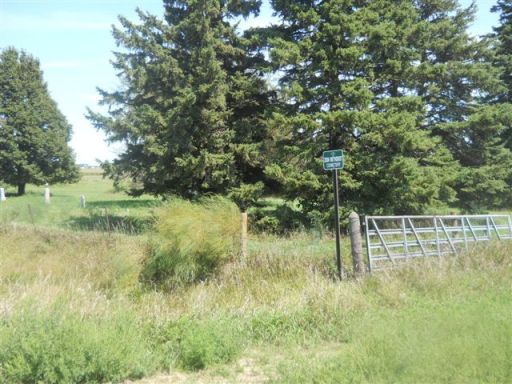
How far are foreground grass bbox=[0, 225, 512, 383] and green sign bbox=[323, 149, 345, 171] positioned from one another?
2.28 metres

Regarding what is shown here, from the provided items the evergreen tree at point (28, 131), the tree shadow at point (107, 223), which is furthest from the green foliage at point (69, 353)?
the evergreen tree at point (28, 131)

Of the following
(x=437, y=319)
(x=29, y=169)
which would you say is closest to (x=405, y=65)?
(x=437, y=319)

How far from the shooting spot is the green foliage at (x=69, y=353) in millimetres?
5211

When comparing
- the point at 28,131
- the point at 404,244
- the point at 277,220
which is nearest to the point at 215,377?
the point at 404,244

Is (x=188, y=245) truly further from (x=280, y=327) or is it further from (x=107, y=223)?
(x=107, y=223)

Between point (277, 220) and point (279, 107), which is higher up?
point (279, 107)

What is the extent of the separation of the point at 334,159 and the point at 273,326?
4.39 meters

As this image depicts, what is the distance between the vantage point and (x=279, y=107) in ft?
64.1

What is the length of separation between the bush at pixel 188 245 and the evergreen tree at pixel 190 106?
7440 mm

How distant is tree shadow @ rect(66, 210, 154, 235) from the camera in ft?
48.4

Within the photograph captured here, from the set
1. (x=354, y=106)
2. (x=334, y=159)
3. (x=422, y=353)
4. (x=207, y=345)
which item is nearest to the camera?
(x=422, y=353)

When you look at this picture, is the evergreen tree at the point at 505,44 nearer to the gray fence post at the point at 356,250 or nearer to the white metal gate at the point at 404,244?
the white metal gate at the point at 404,244

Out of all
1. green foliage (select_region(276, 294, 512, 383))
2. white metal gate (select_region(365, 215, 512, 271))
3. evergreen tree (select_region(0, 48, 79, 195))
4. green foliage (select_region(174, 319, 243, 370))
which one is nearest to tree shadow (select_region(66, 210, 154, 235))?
white metal gate (select_region(365, 215, 512, 271))

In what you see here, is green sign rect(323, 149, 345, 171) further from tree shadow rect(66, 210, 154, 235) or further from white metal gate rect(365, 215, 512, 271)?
tree shadow rect(66, 210, 154, 235)
